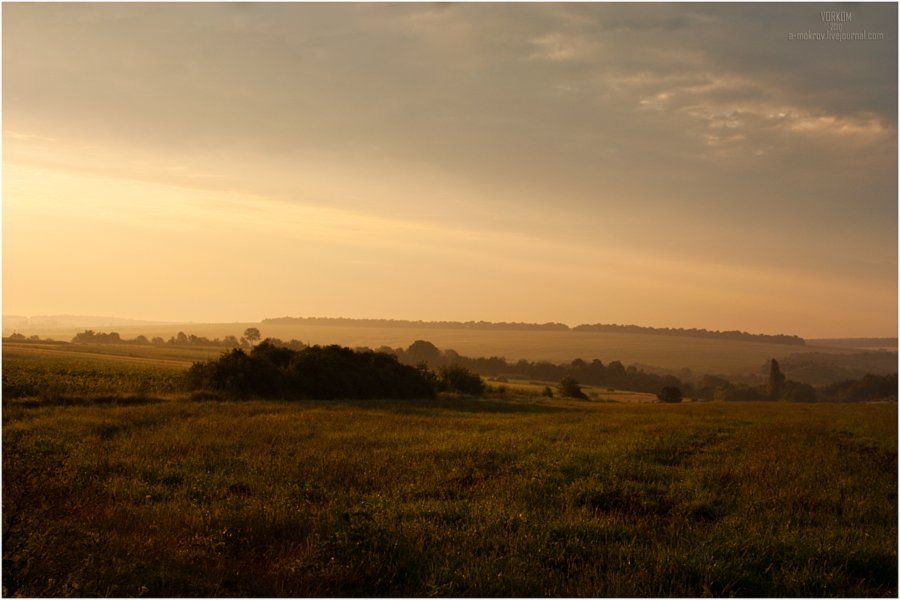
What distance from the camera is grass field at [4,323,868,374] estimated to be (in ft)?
453

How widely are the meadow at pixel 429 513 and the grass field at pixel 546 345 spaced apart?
108 metres

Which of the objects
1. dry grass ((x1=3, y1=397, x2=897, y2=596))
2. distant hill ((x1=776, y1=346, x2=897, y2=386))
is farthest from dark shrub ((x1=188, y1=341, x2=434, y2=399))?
distant hill ((x1=776, y1=346, x2=897, y2=386))

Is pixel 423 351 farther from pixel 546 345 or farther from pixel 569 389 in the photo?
pixel 546 345

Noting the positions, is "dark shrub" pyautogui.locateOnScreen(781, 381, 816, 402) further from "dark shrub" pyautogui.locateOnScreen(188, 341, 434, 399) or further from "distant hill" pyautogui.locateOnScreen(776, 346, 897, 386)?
"dark shrub" pyautogui.locateOnScreen(188, 341, 434, 399)

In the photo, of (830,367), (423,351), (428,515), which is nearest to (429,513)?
(428,515)

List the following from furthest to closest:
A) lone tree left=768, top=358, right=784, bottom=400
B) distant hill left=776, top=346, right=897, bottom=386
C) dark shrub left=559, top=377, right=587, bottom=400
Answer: distant hill left=776, top=346, right=897, bottom=386
lone tree left=768, top=358, right=784, bottom=400
dark shrub left=559, top=377, right=587, bottom=400

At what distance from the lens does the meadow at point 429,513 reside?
7062mm

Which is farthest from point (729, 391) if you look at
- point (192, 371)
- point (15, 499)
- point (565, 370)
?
point (15, 499)

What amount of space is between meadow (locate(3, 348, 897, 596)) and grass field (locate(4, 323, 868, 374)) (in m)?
108

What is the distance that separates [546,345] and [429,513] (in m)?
155

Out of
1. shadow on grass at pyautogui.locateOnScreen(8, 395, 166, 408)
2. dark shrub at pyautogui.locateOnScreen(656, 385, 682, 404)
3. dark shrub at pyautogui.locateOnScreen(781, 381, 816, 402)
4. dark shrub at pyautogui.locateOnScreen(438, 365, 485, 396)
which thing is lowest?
dark shrub at pyautogui.locateOnScreen(781, 381, 816, 402)

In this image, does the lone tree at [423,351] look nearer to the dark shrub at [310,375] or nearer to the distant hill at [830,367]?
the dark shrub at [310,375]

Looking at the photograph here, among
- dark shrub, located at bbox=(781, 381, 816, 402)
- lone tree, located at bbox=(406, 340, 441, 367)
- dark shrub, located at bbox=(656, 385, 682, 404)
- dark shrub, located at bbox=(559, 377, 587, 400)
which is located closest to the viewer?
dark shrub, located at bbox=(559, 377, 587, 400)

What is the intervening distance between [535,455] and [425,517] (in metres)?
6.95
